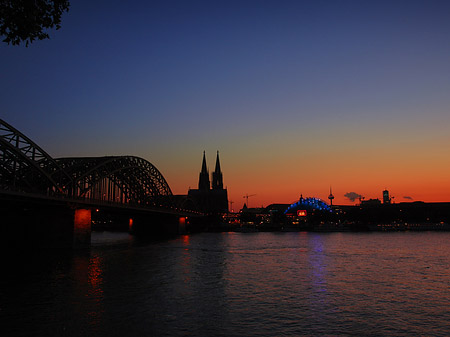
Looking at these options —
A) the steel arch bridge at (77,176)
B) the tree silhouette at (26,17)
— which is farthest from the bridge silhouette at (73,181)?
the tree silhouette at (26,17)

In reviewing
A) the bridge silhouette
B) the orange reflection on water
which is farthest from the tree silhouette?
the bridge silhouette

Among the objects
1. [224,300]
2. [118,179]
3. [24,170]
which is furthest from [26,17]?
[118,179]

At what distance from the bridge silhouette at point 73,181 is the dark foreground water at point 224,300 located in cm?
1543

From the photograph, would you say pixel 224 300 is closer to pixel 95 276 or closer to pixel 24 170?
pixel 95 276

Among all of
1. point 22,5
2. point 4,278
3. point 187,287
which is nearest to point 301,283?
point 187,287

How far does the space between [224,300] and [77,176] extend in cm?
5896

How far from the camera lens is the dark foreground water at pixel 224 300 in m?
19.4

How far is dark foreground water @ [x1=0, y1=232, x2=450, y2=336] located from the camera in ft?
63.6

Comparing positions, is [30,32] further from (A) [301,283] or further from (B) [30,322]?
(A) [301,283]

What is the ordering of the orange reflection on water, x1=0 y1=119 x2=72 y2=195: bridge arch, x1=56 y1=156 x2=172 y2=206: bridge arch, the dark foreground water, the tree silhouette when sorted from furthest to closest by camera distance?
1. x1=56 y1=156 x2=172 y2=206: bridge arch
2. x1=0 y1=119 x2=72 y2=195: bridge arch
3. the orange reflection on water
4. the dark foreground water
5. the tree silhouette

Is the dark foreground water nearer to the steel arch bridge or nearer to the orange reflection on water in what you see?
the orange reflection on water

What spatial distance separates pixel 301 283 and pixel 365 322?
12.2m

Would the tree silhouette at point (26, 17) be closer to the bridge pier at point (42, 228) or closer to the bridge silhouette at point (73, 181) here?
the bridge silhouette at point (73, 181)

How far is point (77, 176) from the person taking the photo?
77.3 meters
